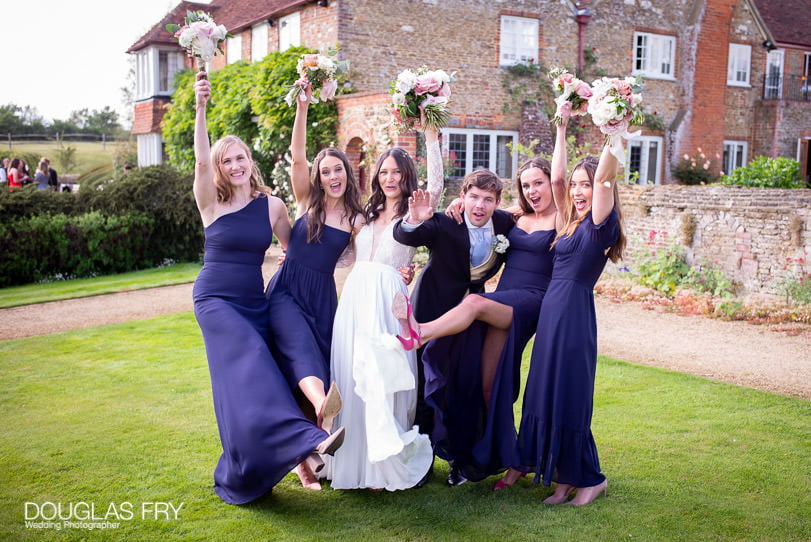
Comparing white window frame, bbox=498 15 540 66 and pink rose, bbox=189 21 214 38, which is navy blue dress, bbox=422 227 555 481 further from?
white window frame, bbox=498 15 540 66

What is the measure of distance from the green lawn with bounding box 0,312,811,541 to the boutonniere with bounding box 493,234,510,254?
1.62 meters

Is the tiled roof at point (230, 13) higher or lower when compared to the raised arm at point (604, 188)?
higher

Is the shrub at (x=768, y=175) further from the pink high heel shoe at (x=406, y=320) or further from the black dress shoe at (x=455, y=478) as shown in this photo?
the pink high heel shoe at (x=406, y=320)

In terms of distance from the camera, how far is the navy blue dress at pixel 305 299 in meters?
4.68

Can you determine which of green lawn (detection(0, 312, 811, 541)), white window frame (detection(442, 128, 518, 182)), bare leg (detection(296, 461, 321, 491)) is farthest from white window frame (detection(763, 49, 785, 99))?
bare leg (detection(296, 461, 321, 491))

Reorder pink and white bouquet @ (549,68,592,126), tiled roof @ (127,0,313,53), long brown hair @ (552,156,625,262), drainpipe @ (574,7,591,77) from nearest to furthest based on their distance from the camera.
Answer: long brown hair @ (552,156,625,262) < pink and white bouquet @ (549,68,592,126) < drainpipe @ (574,7,591,77) < tiled roof @ (127,0,313,53)

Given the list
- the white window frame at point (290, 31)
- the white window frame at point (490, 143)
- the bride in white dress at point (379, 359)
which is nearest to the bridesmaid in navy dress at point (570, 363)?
the bride in white dress at point (379, 359)

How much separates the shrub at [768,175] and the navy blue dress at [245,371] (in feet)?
47.9

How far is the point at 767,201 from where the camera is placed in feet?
35.1

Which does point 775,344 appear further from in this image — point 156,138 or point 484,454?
point 156,138

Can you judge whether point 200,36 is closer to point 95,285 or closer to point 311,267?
point 311,267

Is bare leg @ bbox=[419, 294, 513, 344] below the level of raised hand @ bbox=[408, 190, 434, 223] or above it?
below

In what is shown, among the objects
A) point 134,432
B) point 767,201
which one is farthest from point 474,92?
point 134,432

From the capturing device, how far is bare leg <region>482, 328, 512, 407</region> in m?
4.82
